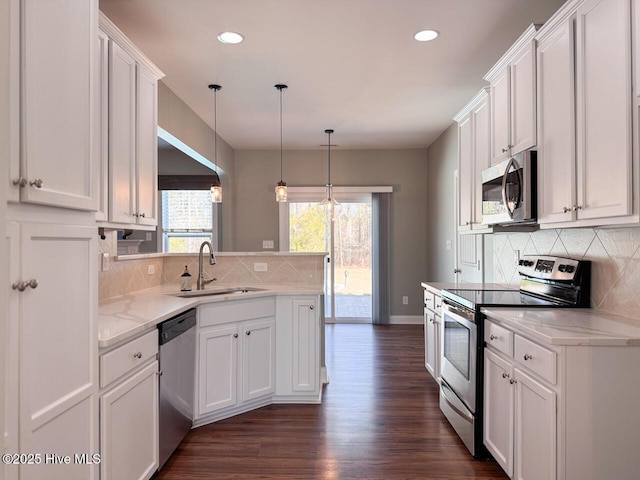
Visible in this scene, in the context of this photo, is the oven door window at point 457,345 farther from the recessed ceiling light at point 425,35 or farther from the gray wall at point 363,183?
the gray wall at point 363,183

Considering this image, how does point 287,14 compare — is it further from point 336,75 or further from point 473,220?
point 473,220

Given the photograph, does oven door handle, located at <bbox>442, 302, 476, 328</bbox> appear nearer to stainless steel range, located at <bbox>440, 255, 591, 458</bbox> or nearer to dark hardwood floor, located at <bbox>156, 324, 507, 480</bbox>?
stainless steel range, located at <bbox>440, 255, 591, 458</bbox>

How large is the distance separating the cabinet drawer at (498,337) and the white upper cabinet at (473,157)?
3.81ft

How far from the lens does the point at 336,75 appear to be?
355 centimetres

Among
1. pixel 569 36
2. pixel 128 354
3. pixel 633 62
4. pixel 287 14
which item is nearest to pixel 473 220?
pixel 569 36

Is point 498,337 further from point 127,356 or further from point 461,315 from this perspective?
point 127,356

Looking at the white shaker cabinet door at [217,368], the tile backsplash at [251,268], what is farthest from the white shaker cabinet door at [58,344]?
the tile backsplash at [251,268]

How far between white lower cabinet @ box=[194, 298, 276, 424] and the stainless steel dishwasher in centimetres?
11

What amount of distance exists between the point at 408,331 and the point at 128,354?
4570 mm

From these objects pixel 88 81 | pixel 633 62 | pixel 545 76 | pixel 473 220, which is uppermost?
pixel 545 76

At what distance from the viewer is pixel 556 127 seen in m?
2.17

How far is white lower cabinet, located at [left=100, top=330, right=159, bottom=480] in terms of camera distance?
65.6 inches

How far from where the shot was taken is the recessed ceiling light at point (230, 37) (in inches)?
112

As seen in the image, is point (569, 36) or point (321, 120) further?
point (321, 120)
